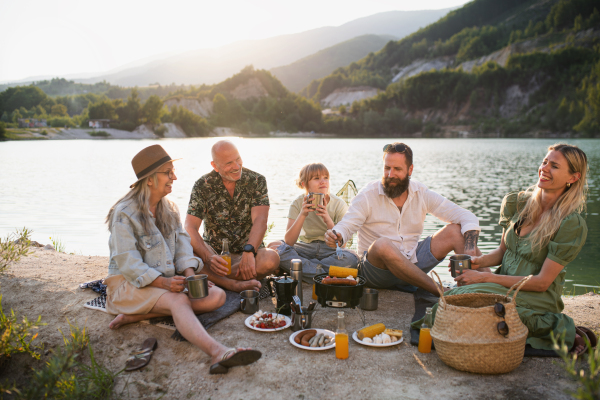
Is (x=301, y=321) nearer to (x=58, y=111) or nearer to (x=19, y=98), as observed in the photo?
(x=19, y=98)

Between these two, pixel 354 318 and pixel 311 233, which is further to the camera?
pixel 311 233

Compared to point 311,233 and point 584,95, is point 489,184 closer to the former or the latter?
point 311,233

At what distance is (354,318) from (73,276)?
3.70m

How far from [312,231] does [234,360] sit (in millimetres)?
2710

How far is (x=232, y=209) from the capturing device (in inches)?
198

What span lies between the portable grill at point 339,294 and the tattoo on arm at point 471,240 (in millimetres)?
1208

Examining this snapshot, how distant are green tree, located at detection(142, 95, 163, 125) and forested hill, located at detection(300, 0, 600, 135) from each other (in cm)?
4399

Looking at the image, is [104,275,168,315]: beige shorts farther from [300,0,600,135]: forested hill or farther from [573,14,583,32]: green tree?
[573,14,583,32]: green tree

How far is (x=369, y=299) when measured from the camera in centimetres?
A: 439

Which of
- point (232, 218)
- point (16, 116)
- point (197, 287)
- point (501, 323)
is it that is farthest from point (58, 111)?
point (501, 323)

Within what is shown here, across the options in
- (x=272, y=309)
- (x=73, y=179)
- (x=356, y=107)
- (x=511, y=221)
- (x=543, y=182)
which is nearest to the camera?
(x=543, y=182)

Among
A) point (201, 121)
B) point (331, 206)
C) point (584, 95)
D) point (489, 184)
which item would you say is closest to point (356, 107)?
point (201, 121)

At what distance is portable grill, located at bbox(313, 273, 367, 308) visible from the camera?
4090 mm

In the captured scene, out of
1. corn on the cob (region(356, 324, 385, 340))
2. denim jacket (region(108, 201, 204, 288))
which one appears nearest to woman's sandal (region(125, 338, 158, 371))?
denim jacket (region(108, 201, 204, 288))
